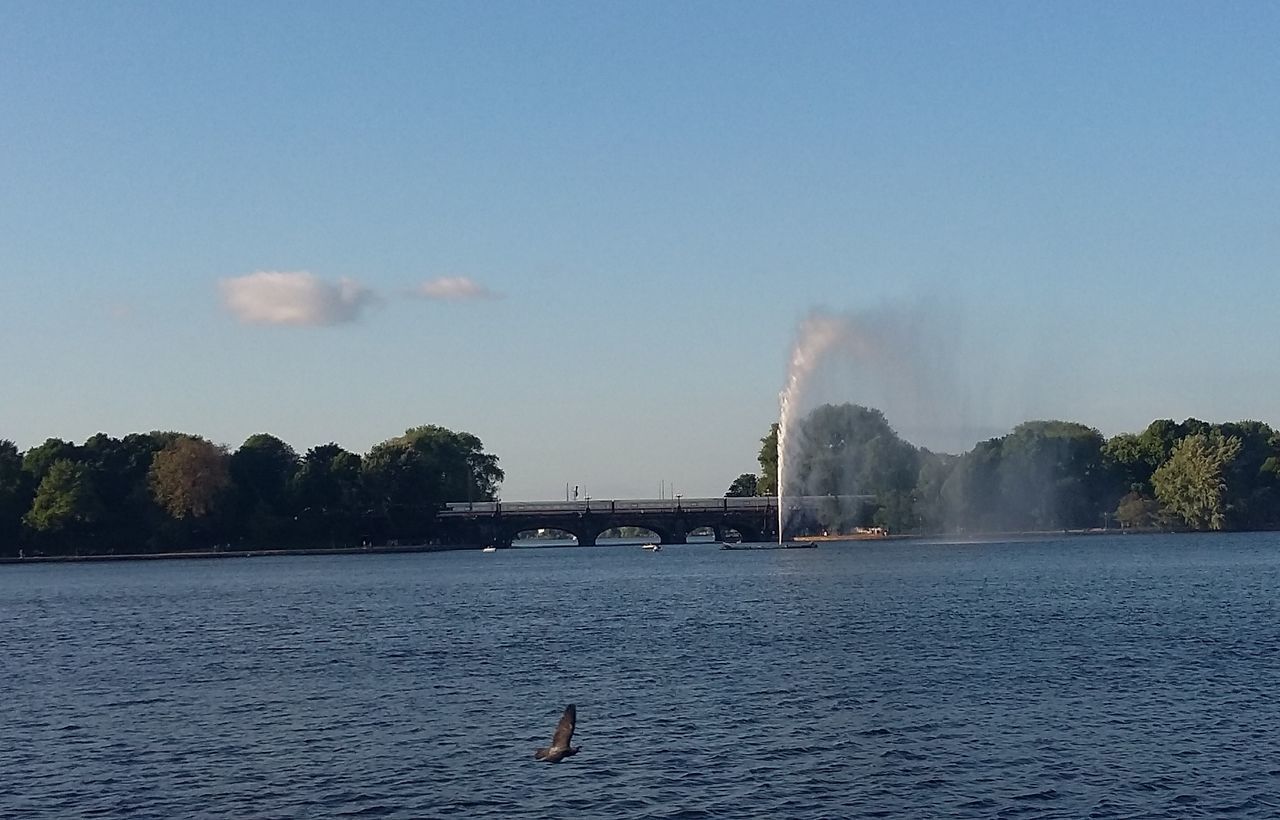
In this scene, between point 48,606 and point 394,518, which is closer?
point 48,606

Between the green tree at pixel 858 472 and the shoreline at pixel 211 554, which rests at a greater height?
the green tree at pixel 858 472

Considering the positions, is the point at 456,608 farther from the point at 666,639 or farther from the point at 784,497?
the point at 784,497

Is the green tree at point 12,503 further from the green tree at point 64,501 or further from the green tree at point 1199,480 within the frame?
the green tree at point 1199,480

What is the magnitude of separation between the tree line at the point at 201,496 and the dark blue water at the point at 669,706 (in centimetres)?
7238

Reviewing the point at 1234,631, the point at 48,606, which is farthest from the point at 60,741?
the point at 48,606

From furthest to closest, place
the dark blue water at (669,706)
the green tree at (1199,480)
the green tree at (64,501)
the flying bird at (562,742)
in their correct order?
the green tree at (1199,480), the green tree at (64,501), the dark blue water at (669,706), the flying bird at (562,742)

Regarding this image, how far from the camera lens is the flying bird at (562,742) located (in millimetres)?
24453

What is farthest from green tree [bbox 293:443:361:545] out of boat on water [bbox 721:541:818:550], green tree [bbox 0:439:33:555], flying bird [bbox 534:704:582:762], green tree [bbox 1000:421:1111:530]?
flying bird [bbox 534:704:582:762]

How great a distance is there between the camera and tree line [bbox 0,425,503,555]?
5531 inches

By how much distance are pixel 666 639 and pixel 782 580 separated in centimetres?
3501

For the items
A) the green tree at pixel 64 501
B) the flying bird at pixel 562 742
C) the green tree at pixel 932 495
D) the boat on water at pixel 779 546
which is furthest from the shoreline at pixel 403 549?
the flying bird at pixel 562 742

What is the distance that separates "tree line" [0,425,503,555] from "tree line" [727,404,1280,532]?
132 ft

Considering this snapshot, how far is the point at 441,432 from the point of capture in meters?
196

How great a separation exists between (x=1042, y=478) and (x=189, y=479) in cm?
8373
